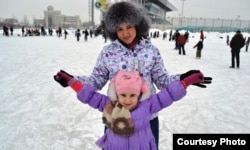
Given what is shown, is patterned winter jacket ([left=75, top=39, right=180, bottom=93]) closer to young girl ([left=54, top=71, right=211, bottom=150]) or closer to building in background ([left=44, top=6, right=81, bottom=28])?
young girl ([left=54, top=71, right=211, bottom=150])

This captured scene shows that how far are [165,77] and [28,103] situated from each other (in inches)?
130

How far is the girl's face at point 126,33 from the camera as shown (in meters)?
1.62

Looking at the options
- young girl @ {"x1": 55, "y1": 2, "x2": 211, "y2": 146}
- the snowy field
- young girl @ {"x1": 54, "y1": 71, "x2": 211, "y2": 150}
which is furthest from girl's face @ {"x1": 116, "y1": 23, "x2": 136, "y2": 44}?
the snowy field

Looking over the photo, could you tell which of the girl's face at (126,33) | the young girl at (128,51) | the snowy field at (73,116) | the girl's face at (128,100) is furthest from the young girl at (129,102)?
the snowy field at (73,116)

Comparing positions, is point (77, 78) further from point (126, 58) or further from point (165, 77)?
point (165, 77)

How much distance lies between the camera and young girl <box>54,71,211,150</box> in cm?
138

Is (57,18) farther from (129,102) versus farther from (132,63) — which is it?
(129,102)

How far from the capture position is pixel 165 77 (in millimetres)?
1692

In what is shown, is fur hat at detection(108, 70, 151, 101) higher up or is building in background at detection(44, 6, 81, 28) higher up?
building in background at detection(44, 6, 81, 28)

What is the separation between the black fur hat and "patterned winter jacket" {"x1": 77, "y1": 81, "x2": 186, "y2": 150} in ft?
1.61

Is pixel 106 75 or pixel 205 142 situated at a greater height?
pixel 106 75

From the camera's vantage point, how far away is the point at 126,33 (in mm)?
1629

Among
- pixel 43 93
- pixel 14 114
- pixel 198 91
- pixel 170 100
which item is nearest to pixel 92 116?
pixel 14 114

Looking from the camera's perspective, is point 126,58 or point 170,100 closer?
point 170,100
